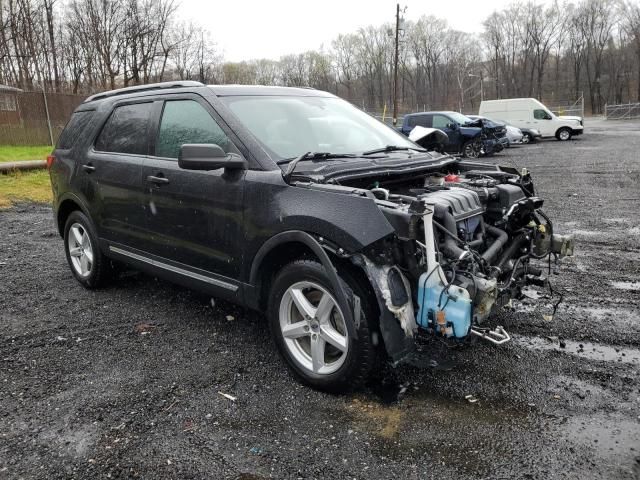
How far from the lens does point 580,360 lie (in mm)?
3688

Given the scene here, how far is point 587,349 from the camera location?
3855 mm

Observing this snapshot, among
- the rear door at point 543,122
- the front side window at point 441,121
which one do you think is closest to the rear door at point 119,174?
the front side window at point 441,121

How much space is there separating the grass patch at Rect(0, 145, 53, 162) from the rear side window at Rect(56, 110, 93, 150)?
12.0 meters

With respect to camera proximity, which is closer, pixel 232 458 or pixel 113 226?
pixel 232 458

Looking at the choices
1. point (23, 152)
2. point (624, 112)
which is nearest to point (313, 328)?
point (23, 152)

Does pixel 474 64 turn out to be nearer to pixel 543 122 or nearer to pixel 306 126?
pixel 543 122

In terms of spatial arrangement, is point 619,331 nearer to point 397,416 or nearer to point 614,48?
point 397,416

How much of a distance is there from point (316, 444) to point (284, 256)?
1.20 metres

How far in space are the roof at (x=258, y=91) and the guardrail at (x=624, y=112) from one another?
53.8 metres

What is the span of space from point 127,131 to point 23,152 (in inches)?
627

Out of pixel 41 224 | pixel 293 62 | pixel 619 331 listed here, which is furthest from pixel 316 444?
pixel 293 62

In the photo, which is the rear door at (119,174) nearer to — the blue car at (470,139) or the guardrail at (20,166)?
the guardrail at (20,166)

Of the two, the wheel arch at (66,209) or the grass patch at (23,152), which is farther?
the grass patch at (23,152)

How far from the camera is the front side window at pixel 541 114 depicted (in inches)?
1065
